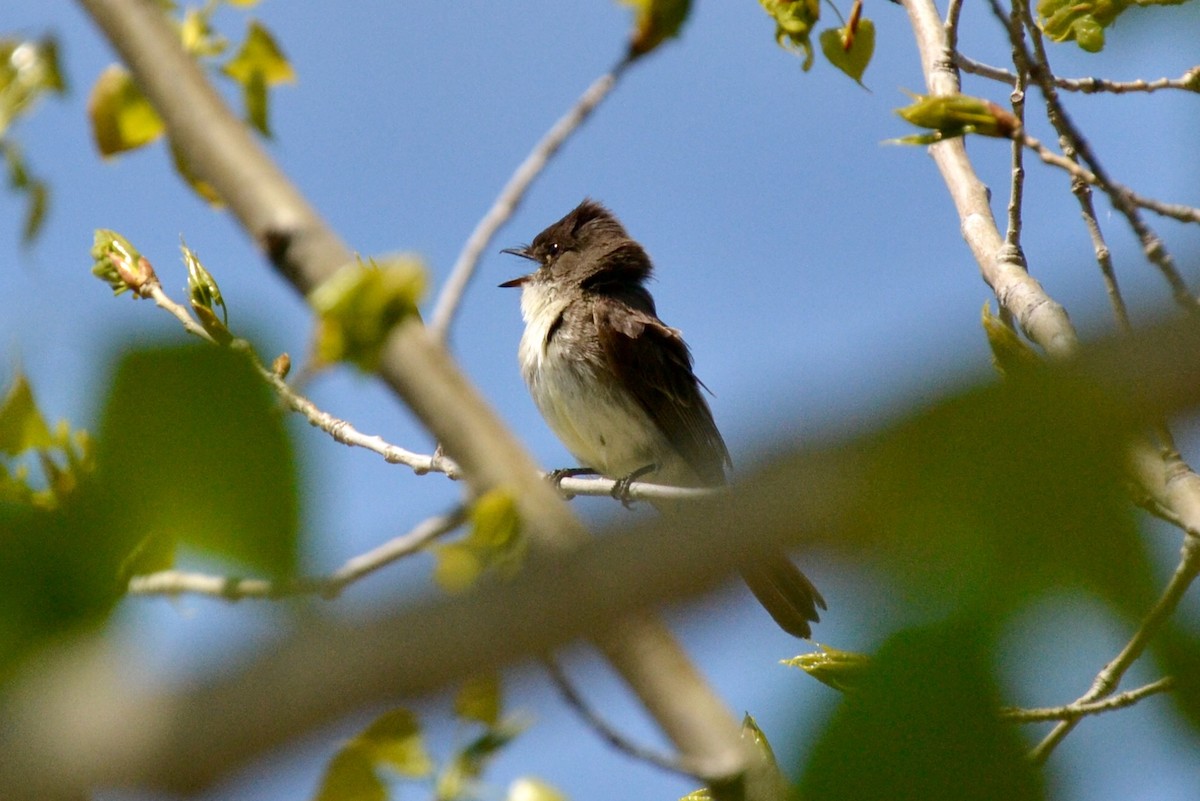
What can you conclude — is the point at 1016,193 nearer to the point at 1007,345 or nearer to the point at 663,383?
the point at 1007,345

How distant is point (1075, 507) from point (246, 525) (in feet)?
1.96

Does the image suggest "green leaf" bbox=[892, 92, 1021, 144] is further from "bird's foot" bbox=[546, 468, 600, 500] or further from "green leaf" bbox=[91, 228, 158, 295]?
"bird's foot" bbox=[546, 468, 600, 500]

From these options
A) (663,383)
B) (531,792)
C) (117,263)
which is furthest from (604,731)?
(663,383)

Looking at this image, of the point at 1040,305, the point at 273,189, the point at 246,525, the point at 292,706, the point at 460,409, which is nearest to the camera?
the point at 292,706

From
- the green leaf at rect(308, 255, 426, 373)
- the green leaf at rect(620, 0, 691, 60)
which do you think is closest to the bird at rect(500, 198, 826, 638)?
the green leaf at rect(620, 0, 691, 60)

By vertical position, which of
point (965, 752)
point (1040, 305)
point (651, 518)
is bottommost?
point (1040, 305)

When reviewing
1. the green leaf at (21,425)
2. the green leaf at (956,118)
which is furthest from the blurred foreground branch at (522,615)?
the green leaf at (956,118)

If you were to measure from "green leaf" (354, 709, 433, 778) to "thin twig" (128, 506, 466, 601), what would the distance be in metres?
0.18

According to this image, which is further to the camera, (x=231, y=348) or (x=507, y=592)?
(x=231, y=348)

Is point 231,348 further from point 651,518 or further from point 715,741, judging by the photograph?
point 715,741

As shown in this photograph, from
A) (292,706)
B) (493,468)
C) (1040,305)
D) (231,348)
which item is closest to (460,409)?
(493,468)

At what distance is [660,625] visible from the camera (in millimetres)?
1012

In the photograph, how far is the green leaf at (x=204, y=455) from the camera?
3.08 ft

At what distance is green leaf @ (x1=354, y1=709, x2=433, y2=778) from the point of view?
4.79 ft
